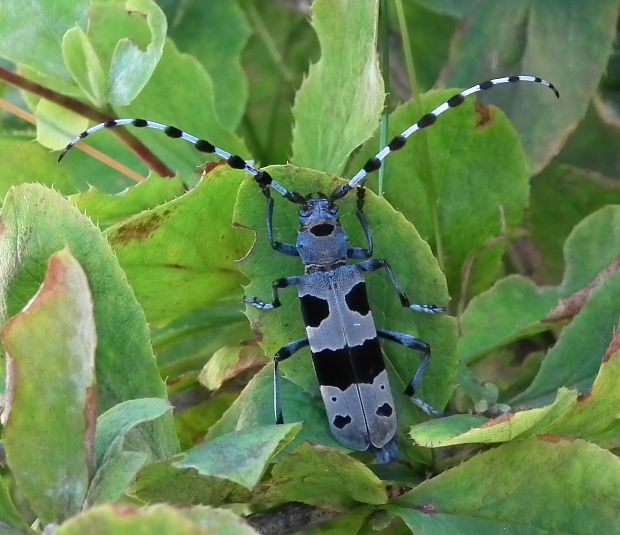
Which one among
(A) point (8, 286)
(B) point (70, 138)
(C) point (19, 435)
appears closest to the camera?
(C) point (19, 435)

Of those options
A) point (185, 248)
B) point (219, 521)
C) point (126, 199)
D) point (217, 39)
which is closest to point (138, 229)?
point (185, 248)

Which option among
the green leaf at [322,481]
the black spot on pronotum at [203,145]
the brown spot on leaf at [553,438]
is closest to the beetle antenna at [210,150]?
the black spot on pronotum at [203,145]

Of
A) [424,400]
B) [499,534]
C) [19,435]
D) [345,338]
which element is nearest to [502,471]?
[499,534]

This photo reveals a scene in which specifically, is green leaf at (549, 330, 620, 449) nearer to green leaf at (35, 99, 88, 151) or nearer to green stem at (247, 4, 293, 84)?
green leaf at (35, 99, 88, 151)

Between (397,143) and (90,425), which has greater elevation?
(397,143)

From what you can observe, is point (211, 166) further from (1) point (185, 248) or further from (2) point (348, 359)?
(2) point (348, 359)

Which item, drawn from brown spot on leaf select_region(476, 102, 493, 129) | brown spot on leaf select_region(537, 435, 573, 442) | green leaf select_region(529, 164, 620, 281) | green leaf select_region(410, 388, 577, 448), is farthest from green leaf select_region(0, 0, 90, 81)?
green leaf select_region(529, 164, 620, 281)

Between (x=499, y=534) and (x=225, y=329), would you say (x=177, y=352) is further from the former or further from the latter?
(x=499, y=534)
